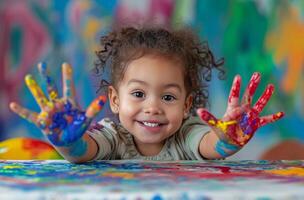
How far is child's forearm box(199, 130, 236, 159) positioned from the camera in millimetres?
1007

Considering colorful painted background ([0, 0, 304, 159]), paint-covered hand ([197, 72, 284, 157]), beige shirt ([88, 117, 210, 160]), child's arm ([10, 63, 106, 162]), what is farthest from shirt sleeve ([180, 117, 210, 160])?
colorful painted background ([0, 0, 304, 159])

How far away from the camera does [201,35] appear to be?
7.65ft

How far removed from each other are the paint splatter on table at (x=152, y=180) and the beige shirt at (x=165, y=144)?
23cm

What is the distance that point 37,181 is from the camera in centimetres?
69

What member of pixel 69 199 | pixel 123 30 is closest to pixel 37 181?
pixel 69 199

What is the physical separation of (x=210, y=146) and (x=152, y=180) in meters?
0.36

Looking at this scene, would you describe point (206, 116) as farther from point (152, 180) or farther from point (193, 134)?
point (193, 134)

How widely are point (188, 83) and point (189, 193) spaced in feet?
2.11

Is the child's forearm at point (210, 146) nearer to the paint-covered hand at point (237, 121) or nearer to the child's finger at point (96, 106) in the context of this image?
the paint-covered hand at point (237, 121)

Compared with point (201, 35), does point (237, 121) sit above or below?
below

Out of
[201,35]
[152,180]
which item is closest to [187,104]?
[152,180]

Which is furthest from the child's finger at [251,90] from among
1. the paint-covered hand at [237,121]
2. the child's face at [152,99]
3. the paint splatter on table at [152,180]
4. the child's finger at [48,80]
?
the child's finger at [48,80]

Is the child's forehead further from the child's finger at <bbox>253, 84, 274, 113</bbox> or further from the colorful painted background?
the colorful painted background

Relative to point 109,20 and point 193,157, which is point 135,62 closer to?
point 193,157
